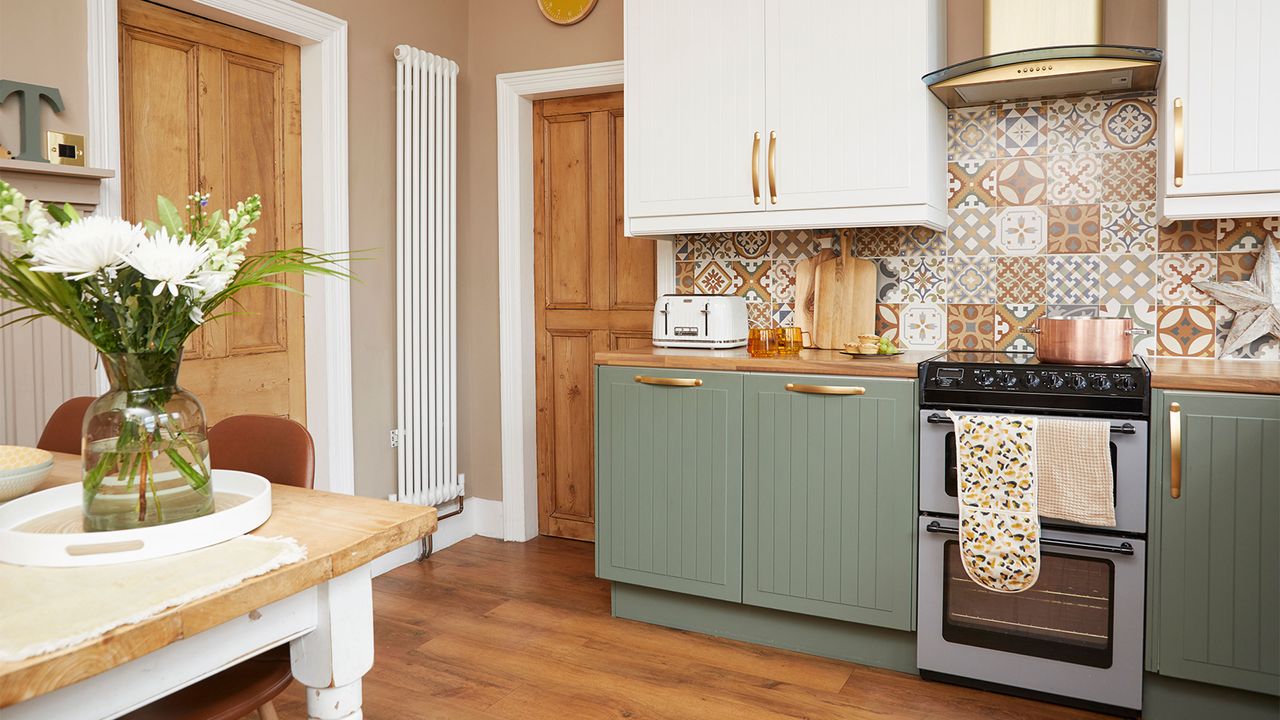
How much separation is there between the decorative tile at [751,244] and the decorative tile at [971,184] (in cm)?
70

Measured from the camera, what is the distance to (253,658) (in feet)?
5.49

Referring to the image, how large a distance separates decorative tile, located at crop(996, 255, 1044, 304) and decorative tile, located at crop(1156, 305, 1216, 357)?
1.24 ft

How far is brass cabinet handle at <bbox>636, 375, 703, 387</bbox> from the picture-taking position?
300 cm

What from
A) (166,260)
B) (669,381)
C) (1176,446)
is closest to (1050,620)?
(1176,446)

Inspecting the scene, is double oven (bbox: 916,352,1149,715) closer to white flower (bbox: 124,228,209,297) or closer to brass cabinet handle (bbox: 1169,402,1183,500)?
brass cabinet handle (bbox: 1169,402,1183,500)

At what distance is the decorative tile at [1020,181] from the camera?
3033mm

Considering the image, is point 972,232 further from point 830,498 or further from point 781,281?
point 830,498

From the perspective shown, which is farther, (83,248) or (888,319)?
(888,319)

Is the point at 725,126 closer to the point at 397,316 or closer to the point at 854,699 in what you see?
the point at 397,316

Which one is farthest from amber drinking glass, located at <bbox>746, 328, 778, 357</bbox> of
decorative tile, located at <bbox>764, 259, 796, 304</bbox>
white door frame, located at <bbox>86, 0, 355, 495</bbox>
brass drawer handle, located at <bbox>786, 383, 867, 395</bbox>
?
white door frame, located at <bbox>86, 0, 355, 495</bbox>

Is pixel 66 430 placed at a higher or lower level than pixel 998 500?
higher

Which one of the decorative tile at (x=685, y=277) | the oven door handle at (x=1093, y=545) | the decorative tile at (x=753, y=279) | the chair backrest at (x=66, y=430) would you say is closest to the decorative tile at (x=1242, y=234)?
the oven door handle at (x=1093, y=545)

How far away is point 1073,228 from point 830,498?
1241 mm

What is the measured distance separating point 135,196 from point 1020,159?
2.97m
